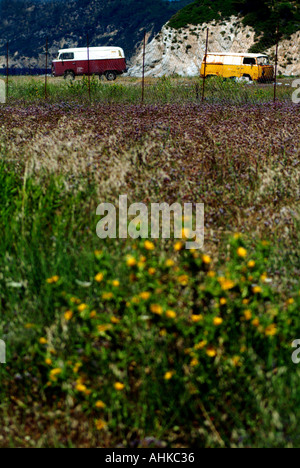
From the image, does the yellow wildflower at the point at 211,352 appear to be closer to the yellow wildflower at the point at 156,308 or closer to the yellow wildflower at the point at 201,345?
the yellow wildflower at the point at 201,345

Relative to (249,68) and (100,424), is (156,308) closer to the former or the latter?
(100,424)

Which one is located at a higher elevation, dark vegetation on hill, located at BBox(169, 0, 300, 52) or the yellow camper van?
dark vegetation on hill, located at BBox(169, 0, 300, 52)

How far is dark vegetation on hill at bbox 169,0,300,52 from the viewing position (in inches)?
1873

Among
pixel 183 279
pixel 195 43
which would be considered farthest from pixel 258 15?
pixel 183 279

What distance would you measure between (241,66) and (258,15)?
1703 cm

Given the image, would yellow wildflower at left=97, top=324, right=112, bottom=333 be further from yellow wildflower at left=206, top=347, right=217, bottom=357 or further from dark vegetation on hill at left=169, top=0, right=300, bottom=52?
dark vegetation on hill at left=169, top=0, right=300, bottom=52

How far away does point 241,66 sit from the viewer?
36438 mm

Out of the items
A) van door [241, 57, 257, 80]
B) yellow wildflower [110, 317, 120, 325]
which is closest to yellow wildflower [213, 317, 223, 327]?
yellow wildflower [110, 317, 120, 325]

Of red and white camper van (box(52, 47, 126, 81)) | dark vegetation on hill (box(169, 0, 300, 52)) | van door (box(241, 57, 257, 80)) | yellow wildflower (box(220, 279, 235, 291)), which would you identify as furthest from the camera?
dark vegetation on hill (box(169, 0, 300, 52))

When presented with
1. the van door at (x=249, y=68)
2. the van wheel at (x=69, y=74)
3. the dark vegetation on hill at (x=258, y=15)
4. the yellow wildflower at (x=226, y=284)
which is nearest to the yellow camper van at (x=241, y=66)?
the van door at (x=249, y=68)

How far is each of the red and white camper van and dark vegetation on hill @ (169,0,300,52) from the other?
1461cm

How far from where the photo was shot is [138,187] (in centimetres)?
462

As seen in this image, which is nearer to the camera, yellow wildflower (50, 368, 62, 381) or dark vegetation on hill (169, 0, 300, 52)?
yellow wildflower (50, 368, 62, 381)

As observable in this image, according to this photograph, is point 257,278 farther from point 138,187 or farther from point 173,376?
point 138,187
